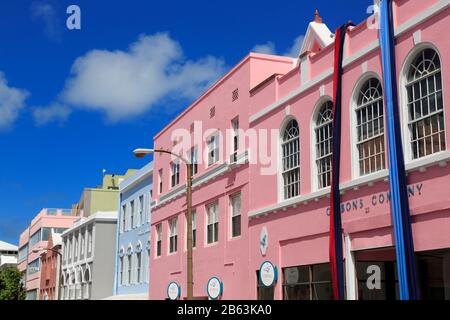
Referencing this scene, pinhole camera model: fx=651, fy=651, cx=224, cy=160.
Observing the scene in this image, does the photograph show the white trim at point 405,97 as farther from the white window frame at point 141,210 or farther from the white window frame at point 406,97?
the white window frame at point 141,210

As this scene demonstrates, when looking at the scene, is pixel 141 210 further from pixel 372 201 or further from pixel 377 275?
pixel 372 201

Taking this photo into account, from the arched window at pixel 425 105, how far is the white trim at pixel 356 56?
780mm

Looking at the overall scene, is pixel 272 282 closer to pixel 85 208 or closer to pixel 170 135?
pixel 170 135

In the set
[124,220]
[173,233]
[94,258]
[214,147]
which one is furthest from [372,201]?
[94,258]

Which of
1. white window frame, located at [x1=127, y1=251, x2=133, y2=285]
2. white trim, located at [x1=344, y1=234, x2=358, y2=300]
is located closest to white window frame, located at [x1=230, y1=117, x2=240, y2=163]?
white trim, located at [x1=344, y1=234, x2=358, y2=300]

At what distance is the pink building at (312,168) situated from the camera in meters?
15.3

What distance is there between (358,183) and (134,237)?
76.7ft

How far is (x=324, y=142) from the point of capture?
1953 centimetres

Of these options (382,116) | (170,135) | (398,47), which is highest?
(170,135)

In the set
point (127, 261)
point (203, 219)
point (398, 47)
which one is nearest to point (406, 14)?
point (398, 47)

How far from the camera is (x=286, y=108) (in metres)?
21.7

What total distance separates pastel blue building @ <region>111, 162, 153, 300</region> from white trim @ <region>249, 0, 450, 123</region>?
47.5ft

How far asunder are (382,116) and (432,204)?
3.09 meters

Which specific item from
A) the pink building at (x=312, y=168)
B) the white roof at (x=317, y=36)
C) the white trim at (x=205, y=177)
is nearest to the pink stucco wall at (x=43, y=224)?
the white trim at (x=205, y=177)
